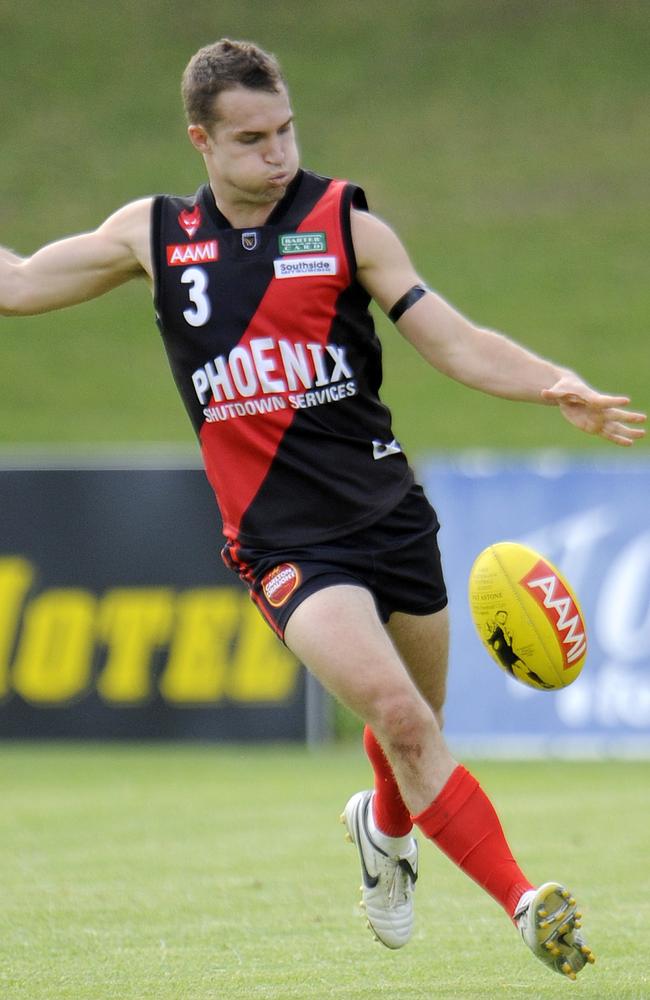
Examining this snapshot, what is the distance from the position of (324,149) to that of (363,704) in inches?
1076

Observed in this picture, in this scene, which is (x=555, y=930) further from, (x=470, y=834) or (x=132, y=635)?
(x=132, y=635)

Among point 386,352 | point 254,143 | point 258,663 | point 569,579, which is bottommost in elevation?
point 258,663

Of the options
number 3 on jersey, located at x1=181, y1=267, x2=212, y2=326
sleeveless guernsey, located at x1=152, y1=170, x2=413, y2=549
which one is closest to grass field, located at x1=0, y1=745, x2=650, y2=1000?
sleeveless guernsey, located at x1=152, y1=170, x2=413, y2=549

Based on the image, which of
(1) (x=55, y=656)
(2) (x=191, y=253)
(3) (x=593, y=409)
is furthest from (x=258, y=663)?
(3) (x=593, y=409)

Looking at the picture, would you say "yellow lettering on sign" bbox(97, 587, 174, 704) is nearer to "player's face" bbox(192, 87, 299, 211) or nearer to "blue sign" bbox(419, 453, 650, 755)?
"blue sign" bbox(419, 453, 650, 755)

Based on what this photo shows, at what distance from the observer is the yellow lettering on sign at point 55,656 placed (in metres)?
13.0

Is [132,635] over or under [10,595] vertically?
under

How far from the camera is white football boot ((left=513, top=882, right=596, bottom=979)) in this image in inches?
182

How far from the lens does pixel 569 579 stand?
41.0 feet

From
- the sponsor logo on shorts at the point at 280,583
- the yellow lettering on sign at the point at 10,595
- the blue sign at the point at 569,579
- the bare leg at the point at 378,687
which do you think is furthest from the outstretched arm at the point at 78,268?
the yellow lettering on sign at the point at 10,595

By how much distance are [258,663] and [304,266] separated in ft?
26.3

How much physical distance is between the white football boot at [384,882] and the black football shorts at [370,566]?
780mm

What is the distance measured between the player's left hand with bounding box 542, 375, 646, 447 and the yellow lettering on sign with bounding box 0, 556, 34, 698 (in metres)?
8.68

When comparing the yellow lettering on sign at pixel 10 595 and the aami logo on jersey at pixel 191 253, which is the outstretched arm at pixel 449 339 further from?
the yellow lettering on sign at pixel 10 595
